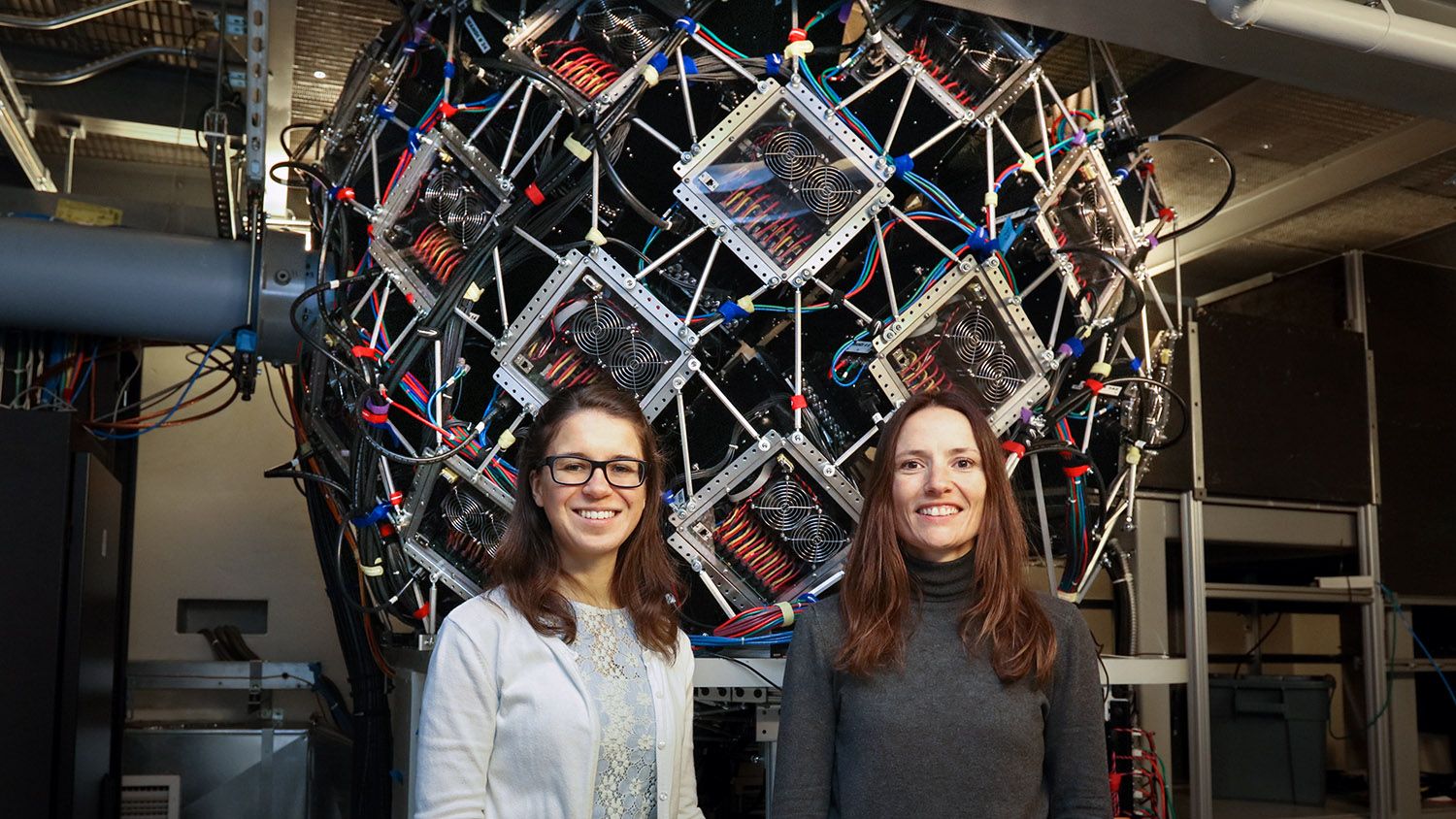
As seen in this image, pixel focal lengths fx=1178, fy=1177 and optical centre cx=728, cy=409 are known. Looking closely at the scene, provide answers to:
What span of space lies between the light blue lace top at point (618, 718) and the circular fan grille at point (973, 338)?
A: 1376 mm

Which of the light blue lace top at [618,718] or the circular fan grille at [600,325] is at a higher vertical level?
the circular fan grille at [600,325]

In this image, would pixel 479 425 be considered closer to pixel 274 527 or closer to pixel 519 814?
pixel 519 814

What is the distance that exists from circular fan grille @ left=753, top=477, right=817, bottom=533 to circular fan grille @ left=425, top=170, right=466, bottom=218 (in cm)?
100

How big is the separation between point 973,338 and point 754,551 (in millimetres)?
736

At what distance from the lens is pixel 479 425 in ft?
8.89

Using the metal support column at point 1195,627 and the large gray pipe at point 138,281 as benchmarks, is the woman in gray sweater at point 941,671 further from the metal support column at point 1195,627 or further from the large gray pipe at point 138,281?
the metal support column at point 1195,627

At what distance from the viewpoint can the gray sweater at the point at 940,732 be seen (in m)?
1.71

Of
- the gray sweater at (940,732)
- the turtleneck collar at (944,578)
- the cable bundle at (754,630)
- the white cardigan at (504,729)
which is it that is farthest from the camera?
the cable bundle at (754,630)

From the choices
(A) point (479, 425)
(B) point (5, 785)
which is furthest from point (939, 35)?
(B) point (5, 785)

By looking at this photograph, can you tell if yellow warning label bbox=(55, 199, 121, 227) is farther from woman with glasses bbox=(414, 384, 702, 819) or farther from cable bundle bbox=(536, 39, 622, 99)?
woman with glasses bbox=(414, 384, 702, 819)

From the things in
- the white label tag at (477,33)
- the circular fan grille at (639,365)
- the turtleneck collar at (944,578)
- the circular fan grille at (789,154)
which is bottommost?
the turtleneck collar at (944,578)

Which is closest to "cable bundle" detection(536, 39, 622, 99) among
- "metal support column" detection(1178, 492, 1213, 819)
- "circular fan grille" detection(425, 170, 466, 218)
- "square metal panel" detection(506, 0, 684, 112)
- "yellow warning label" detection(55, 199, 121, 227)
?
"square metal panel" detection(506, 0, 684, 112)

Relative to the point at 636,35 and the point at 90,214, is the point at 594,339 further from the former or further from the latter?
the point at 90,214

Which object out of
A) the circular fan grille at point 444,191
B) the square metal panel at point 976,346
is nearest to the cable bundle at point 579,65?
the circular fan grille at point 444,191
